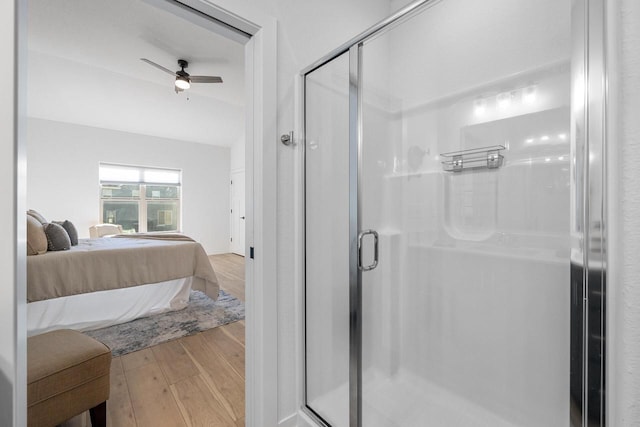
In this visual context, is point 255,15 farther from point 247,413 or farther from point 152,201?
point 152,201

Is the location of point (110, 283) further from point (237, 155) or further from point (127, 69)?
point (237, 155)

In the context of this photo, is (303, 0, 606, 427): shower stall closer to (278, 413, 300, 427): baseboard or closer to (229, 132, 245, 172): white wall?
(278, 413, 300, 427): baseboard

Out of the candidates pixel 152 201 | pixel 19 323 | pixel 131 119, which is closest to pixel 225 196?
pixel 152 201

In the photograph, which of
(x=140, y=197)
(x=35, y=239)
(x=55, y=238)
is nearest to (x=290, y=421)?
(x=35, y=239)

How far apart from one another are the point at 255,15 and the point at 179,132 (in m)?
5.07

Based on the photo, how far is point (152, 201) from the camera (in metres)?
5.81

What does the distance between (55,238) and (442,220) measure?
10.6ft

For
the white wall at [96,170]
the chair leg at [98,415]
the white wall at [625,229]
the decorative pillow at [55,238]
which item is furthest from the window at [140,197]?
the white wall at [625,229]

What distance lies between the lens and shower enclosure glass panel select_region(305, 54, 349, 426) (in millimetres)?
1490

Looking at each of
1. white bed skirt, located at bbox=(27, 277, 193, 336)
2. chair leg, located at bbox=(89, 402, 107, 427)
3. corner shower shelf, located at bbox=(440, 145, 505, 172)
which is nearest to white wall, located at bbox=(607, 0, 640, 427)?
corner shower shelf, located at bbox=(440, 145, 505, 172)

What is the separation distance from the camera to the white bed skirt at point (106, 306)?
7.63ft

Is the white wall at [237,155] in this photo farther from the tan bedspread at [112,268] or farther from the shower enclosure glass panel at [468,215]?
the shower enclosure glass panel at [468,215]

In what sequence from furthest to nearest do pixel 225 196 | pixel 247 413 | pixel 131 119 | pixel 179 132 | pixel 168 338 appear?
pixel 225 196 → pixel 179 132 → pixel 131 119 → pixel 168 338 → pixel 247 413

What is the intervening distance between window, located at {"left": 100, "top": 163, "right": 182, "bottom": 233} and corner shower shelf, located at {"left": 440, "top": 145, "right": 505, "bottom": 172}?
5.75 meters
